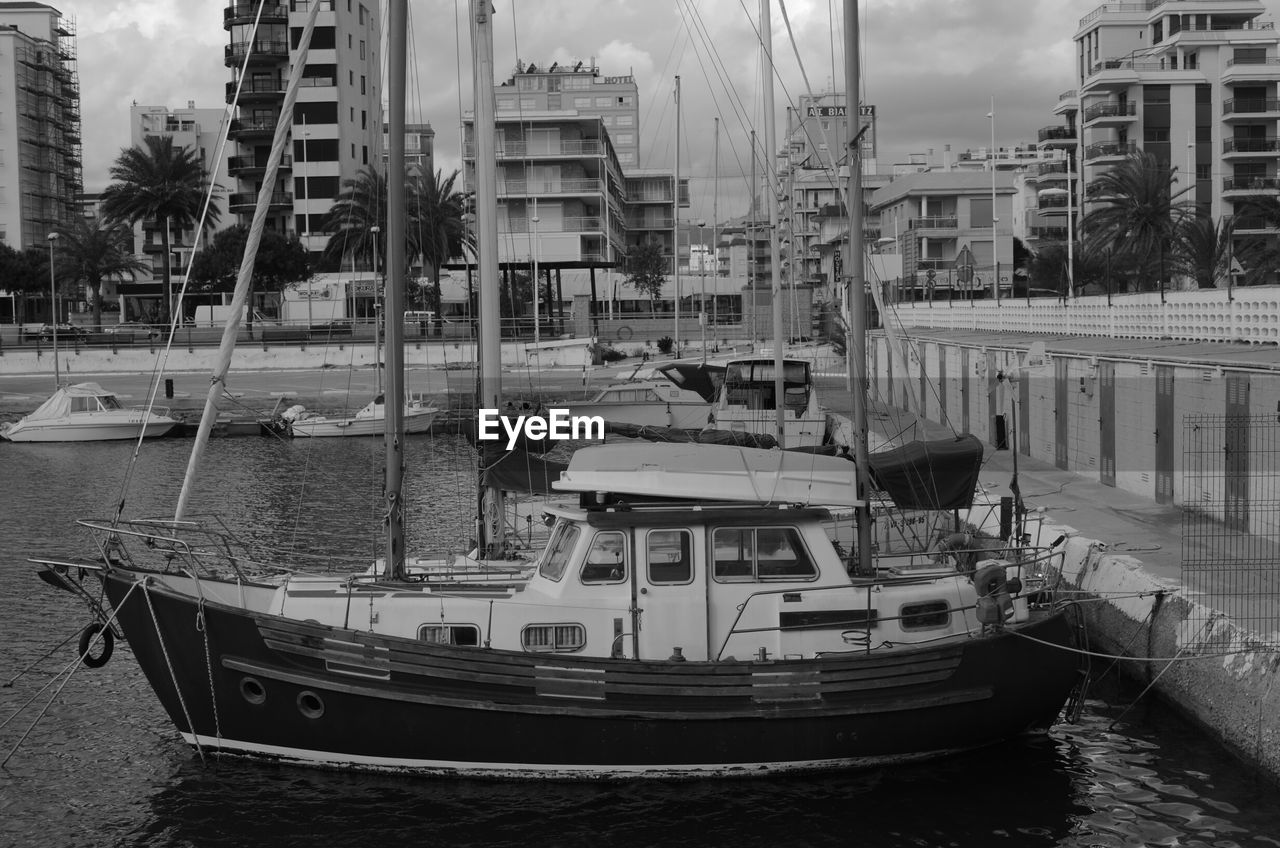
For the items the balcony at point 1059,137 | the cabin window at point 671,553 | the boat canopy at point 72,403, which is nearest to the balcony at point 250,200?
the boat canopy at point 72,403

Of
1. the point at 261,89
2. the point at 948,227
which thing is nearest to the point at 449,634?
the point at 948,227

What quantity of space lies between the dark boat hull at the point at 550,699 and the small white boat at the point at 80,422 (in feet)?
119

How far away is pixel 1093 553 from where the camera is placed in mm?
A: 18375

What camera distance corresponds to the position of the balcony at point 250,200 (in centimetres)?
9211

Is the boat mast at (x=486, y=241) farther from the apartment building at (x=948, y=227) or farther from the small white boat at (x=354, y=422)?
the apartment building at (x=948, y=227)

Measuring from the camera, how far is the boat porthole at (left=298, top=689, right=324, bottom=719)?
44.5ft

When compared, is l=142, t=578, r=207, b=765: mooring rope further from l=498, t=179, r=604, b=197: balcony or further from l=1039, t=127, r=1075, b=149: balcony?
l=1039, t=127, r=1075, b=149: balcony

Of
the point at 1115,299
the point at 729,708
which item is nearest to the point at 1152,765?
the point at 729,708

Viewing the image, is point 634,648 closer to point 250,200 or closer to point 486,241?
point 486,241

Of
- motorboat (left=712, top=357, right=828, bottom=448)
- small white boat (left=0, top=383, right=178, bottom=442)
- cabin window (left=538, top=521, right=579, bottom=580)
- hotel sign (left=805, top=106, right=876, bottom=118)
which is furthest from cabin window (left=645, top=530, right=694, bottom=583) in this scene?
small white boat (left=0, top=383, right=178, bottom=442)

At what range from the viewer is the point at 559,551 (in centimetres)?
1434

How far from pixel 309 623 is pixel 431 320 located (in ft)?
189

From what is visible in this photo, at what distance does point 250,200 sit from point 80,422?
50.6m

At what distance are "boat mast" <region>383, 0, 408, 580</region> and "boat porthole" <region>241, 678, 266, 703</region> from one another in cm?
196
